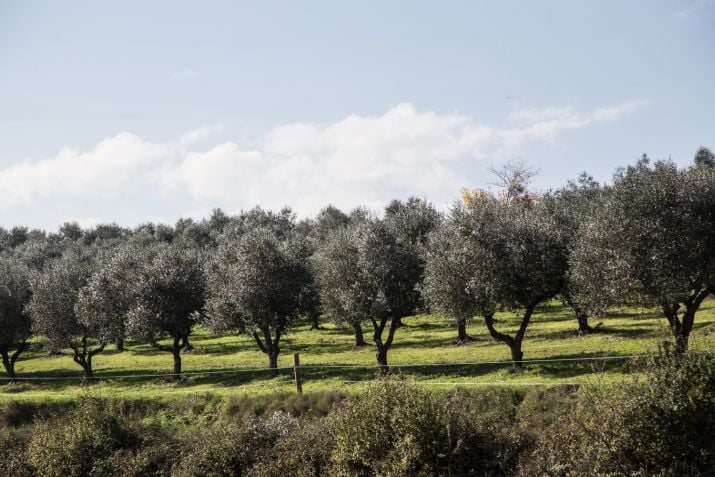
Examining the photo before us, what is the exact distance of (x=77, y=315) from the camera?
182 ft

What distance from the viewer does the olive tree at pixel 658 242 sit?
1252 inches

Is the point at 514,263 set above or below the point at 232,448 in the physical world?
above

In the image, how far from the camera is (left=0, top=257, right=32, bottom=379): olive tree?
60.1m

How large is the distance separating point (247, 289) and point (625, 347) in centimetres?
2956

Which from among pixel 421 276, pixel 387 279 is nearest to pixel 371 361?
pixel 387 279

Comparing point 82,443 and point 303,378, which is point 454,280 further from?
point 82,443

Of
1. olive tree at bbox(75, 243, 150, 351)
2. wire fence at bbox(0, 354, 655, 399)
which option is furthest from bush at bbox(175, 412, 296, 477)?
olive tree at bbox(75, 243, 150, 351)

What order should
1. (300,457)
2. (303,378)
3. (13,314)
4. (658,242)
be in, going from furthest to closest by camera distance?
(13,314) → (303,378) → (658,242) → (300,457)

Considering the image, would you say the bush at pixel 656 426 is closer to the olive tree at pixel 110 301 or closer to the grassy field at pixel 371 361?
the grassy field at pixel 371 361

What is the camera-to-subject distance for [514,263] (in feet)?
124

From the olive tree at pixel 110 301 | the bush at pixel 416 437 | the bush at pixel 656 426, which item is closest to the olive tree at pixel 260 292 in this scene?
the olive tree at pixel 110 301

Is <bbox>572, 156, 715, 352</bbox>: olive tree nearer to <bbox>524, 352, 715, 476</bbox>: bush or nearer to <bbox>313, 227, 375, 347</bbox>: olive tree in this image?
<bbox>524, 352, 715, 476</bbox>: bush

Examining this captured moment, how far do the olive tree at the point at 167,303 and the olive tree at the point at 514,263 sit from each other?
2565cm

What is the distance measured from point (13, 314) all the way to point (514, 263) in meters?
54.7
